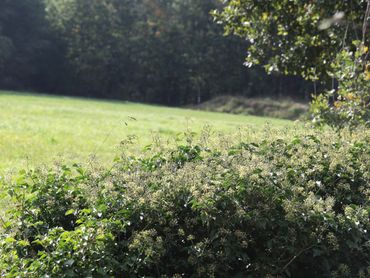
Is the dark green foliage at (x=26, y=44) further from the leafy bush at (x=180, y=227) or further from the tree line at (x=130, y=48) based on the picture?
the leafy bush at (x=180, y=227)

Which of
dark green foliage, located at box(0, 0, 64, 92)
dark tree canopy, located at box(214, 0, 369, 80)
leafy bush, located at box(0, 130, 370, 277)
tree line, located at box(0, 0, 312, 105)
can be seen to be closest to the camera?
leafy bush, located at box(0, 130, 370, 277)

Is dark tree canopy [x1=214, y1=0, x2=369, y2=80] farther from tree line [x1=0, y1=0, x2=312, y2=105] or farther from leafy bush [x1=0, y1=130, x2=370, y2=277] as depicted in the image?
tree line [x1=0, y1=0, x2=312, y2=105]

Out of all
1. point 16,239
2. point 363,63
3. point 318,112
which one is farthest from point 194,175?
point 318,112

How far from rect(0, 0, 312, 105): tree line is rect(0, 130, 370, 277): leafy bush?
52.0 metres

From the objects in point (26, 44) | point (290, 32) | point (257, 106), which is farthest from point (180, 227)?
point (26, 44)

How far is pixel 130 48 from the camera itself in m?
57.0

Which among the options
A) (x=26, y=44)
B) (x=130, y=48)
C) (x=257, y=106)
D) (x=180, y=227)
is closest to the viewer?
(x=180, y=227)

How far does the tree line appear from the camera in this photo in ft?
181

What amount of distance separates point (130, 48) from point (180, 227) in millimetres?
55271

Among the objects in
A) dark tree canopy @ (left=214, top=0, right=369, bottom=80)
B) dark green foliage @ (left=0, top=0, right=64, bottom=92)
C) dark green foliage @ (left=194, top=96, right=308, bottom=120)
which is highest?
dark green foliage @ (left=0, top=0, right=64, bottom=92)

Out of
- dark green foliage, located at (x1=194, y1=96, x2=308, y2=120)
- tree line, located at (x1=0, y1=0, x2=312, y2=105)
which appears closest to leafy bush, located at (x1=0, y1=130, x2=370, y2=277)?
dark green foliage, located at (x1=194, y1=96, x2=308, y2=120)

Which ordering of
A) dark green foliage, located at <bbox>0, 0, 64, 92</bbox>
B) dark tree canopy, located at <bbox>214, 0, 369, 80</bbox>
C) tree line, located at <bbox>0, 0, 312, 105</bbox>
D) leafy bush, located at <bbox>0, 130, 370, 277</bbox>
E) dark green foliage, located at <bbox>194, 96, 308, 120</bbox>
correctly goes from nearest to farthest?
leafy bush, located at <bbox>0, 130, 370, 277</bbox> → dark tree canopy, located at <bbox>214, 0, 369, 80</bbox> → dark green foliage, located at <bbox>194, 96, 308, 120</bbox> → dark green foliage, located at <bbox>0, 0, 64, 92</bbox> → tree line, located at <bbox>0, 0, 312, 105</bbox>

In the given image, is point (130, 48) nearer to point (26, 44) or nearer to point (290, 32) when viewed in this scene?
point (26, 44)

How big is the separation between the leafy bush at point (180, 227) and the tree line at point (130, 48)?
52.0 meters
